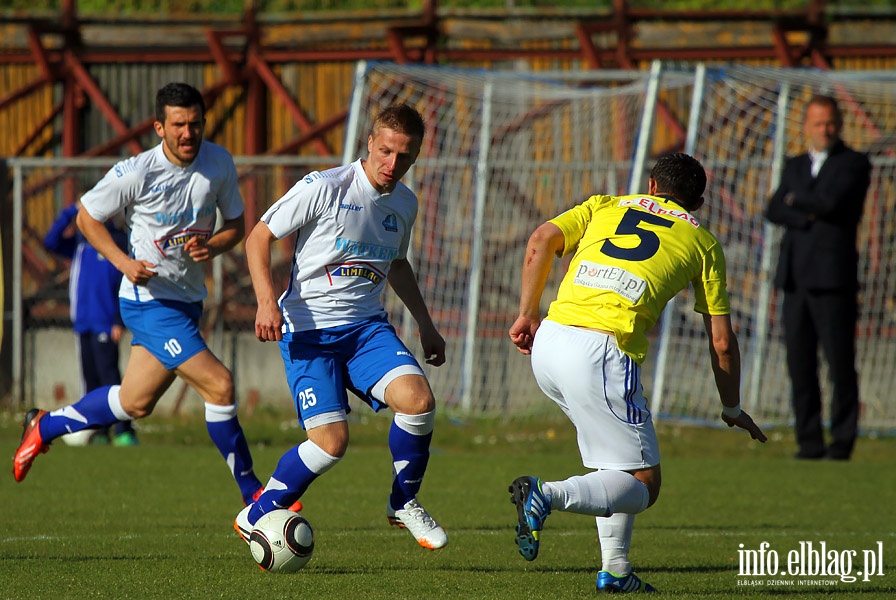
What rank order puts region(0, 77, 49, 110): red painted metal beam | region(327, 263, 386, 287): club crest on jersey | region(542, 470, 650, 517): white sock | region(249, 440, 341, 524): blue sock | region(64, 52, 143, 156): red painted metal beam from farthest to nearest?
region(64, 52, 143, 156): red painted metal beam, region(0, 77, 49, 110): red painted metal beam, region(327, 263, 386, 287): club crest on jersey, region(249, 440, 341, 524): blue sock, region(542, 470, 650, 517): white sock

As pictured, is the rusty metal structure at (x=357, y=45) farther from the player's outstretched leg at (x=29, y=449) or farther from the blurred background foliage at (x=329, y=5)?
the player's outstretched leg at (x=29, y=449)

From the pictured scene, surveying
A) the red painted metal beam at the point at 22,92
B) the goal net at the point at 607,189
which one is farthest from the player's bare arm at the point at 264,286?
the red painted metal beam at the point at 22,92

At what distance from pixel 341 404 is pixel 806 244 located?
5837 mm

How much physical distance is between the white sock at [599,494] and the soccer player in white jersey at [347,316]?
1.10 m

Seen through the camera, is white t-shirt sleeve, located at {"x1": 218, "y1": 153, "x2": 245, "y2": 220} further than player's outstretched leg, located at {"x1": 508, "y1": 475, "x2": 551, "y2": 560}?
Yes

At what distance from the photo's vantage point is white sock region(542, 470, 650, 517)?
482 centimetres

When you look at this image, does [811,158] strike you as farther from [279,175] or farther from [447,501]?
[279,175]

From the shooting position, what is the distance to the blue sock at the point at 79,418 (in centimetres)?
711

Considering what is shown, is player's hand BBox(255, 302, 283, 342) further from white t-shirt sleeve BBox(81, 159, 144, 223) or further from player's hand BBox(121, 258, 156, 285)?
white t-shirt sleeve BBox(81, 159, 144, 223)

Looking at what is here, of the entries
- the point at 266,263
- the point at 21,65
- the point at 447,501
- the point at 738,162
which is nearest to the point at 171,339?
the point at 266,263

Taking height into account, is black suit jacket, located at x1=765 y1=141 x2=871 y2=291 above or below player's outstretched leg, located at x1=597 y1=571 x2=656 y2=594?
above

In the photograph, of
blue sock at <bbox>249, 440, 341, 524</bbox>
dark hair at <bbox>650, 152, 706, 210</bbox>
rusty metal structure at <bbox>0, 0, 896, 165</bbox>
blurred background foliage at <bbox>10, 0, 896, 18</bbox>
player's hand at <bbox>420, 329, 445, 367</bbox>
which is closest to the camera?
dark hair at <bbox>650, 152, 706, 210</bbox>

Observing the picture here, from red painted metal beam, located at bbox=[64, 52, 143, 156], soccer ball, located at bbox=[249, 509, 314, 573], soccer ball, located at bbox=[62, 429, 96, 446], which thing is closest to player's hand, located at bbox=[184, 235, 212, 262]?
soccer ball, located at bbox=[249, 509, 314, 573]

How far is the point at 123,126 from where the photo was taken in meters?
16.3
